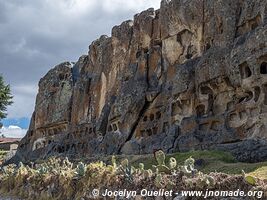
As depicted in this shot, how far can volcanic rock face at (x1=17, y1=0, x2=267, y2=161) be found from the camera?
25.1m

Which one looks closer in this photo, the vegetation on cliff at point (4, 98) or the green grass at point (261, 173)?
the green grass at point (261, 173)

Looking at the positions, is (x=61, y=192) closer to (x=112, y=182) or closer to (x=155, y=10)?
(x=112, y=182)

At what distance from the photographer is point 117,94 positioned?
41.5m

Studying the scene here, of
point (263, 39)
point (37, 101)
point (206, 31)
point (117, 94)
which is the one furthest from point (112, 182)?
point (37, 101)

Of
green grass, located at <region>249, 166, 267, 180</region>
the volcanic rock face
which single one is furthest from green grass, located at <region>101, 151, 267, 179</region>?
the volcanic rock face

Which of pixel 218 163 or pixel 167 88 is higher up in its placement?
pixel 167 88

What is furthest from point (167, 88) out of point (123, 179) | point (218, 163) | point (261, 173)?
point (123, 179)

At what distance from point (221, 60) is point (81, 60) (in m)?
29.5

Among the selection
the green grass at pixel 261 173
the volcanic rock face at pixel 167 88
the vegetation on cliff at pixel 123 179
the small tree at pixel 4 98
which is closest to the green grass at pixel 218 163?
the vegetation on cliff at pixel 123 179

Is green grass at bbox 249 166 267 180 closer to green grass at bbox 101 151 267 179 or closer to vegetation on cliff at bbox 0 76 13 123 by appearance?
green grass at bbox 101 151 267 179

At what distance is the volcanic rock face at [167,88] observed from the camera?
25.1 metres

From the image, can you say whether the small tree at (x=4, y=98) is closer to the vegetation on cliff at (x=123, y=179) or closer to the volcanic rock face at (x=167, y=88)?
the volcanic rock face at (x=167, y=88)

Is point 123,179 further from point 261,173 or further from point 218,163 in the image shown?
point 218,163

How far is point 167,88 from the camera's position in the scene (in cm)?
3472
